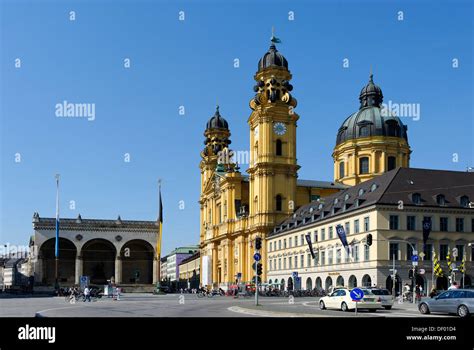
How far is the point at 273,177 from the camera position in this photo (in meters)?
112

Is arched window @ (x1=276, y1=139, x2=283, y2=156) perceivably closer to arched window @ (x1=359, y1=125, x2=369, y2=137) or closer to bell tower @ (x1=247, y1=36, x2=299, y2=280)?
bell tower @ (x1=247, y1=36, x2=299, y2=280)

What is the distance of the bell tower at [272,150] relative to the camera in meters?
112

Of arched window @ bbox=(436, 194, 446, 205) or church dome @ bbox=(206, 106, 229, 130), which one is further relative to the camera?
church dome @ bbox=(206, 106, 229, 130)

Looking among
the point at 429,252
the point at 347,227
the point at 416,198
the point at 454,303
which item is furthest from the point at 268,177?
the point at 454,303

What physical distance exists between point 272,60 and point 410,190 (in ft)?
160

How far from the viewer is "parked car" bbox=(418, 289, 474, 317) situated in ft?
96.5

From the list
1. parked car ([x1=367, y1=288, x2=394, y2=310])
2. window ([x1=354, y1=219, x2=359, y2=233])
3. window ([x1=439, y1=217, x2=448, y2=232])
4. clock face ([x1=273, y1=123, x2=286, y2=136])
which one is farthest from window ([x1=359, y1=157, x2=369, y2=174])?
parked car ([x1=367, y1=288, x2=394, y2=310])

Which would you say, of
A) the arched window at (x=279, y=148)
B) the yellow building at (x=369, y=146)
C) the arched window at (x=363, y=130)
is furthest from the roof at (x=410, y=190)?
the arched window at (x=363, y=130)

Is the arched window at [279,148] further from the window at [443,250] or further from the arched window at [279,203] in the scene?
the window at [443,250]

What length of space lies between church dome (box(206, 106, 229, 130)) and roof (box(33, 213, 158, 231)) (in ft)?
88.9

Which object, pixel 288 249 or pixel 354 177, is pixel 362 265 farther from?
pixel 354 177

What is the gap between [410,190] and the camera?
3027 inches
